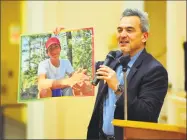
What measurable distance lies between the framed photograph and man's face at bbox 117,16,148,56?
0.22 metres

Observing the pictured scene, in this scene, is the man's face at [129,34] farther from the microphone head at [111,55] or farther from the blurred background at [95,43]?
Result: the blurred background at [95,43]

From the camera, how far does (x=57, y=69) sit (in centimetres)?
224

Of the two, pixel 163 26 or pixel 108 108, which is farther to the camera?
pixel 163 26

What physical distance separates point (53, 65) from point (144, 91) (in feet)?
1.96

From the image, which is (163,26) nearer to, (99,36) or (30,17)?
(99,36)

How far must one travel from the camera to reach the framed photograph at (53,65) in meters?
2.21

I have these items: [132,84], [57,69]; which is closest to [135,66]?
[132,84]

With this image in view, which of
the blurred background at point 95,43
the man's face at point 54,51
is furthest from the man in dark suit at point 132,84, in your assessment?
the blurred background at point 95,43

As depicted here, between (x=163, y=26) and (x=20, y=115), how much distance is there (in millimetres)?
3828

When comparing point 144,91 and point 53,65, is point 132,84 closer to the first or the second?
point 144,91

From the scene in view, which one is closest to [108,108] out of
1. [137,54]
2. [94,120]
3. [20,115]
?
[94,120]

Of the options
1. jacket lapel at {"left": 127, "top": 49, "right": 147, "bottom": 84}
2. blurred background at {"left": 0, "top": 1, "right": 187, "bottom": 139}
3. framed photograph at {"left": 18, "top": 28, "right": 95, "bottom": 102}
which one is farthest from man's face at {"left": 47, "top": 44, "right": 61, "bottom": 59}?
blurred background at {"left": 0, "top": 1, "right": 187, "bottom": 139}

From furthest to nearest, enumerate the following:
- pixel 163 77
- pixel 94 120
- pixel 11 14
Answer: pixel 11 14 < pixel 94 120 < pixel 163 77

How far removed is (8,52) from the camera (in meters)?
7.69
